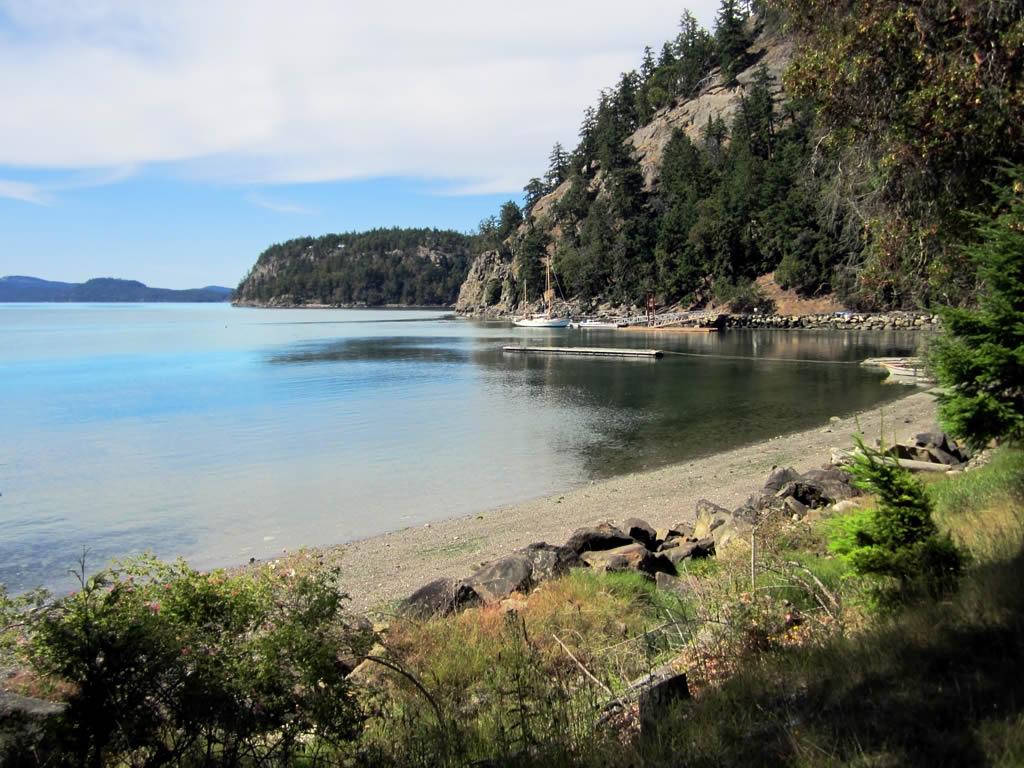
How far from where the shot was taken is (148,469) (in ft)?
77.0

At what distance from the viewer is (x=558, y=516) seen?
16578 millimetres

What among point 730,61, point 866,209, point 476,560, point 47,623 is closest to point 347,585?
point 476,560

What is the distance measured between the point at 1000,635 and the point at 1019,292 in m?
4.47

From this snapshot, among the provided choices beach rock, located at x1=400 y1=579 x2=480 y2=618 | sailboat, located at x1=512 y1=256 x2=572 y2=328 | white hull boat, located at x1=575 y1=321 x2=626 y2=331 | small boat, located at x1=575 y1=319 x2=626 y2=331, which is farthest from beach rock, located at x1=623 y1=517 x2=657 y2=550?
sailboat, located at x1=512 y1=256 x2=572 y2=328

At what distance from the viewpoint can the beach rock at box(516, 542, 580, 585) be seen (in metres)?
9.97

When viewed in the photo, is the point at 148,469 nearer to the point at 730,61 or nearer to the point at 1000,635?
the point at 1000,635

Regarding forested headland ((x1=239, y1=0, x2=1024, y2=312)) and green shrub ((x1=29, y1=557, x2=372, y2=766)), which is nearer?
green shrub ((x1=29, y1=557, x2=372, y2=766))

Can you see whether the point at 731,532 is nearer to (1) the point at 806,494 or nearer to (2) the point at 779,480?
(1) the point at 806,494

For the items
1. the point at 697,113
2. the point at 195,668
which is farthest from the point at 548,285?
the point at 195,668

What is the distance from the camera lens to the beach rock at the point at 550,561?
9.97 metres

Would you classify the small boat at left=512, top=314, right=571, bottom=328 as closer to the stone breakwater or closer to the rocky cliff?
the stone breakwater

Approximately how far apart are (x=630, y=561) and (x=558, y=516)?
22.2 ft

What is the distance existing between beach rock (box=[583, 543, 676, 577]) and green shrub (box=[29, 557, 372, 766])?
17.7 ft

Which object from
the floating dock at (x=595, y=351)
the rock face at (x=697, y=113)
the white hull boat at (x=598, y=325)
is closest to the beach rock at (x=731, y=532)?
the floating dock at (x=595, y=351)
